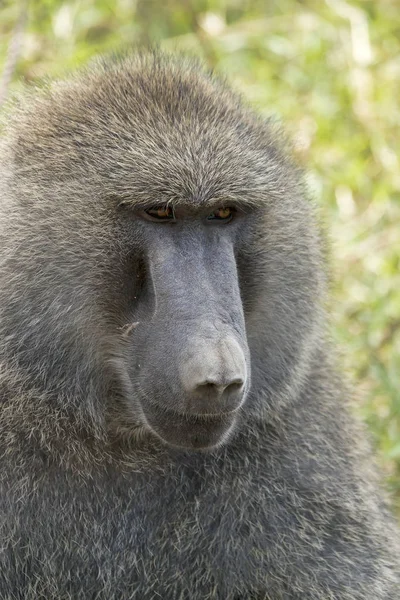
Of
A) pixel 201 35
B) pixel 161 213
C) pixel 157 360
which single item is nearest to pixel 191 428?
pixel 157 360

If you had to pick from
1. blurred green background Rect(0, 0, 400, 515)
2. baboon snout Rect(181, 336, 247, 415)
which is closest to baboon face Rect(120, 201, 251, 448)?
baboon snout Rect(181, 336, 247, 415)

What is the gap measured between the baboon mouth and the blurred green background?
2.50 m

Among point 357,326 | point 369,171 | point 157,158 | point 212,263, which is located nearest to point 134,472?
point 212,263

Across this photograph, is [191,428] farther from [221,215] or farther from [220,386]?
[221,215]

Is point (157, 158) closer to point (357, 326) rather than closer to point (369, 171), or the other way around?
point (357, 326)

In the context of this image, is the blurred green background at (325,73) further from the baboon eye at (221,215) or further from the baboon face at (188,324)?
the baboon face at (188,324)

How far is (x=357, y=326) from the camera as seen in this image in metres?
5.75

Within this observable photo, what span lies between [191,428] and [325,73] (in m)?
4.05

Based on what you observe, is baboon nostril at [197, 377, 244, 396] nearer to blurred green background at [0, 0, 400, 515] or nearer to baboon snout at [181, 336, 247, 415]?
baboon snout at [181, 336, 247, 415]

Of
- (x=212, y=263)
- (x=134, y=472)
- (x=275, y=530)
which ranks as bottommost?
(x=275, y=530)

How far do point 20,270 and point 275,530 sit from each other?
3.75ft

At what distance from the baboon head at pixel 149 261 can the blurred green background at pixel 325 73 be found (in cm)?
207

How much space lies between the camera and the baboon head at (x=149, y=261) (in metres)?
3.05

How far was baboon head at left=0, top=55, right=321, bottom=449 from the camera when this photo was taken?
305 centimetres
